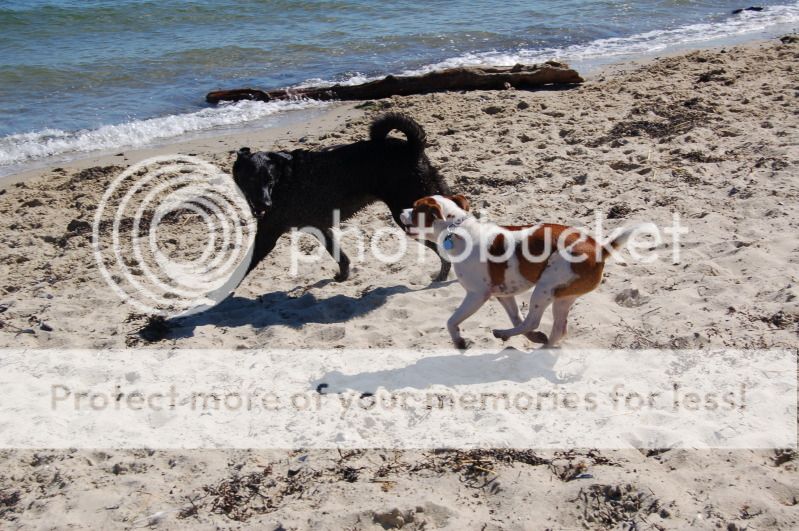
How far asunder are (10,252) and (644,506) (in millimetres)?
5475

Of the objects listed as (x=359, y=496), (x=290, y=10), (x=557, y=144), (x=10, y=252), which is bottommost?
(x=359, y=496)

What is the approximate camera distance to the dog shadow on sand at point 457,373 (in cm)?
440

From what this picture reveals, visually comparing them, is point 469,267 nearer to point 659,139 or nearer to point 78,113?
point 659,139

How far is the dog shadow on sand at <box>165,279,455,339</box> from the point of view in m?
5.40

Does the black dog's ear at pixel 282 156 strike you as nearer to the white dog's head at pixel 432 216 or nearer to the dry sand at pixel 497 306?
the dry sand at pixel 497 306

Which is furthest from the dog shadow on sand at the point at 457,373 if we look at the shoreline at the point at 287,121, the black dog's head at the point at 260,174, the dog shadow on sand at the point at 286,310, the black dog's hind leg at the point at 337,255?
the shoreline at the point at 287,121

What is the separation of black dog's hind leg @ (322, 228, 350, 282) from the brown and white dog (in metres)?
1.31

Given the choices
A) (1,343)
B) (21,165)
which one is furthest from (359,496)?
(21,165)

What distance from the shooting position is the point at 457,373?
4.52m

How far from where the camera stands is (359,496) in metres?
3.44

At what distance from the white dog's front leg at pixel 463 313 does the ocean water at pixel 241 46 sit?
619 cm

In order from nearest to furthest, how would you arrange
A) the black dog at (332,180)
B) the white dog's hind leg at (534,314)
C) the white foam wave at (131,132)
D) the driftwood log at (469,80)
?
the white dog's hind leg at (534,314) < the black dog at (332,180) < the white foam wave at (131,132) < the driftwood log at (469,80)

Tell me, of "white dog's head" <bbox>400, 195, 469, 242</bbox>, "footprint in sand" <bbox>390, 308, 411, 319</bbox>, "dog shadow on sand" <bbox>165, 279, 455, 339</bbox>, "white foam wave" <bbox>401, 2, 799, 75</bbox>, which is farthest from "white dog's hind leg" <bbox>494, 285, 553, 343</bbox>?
"white foam wave" <bbox>401, 2, 799, 75</bbox>

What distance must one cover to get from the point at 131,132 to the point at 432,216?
637 centimetres
